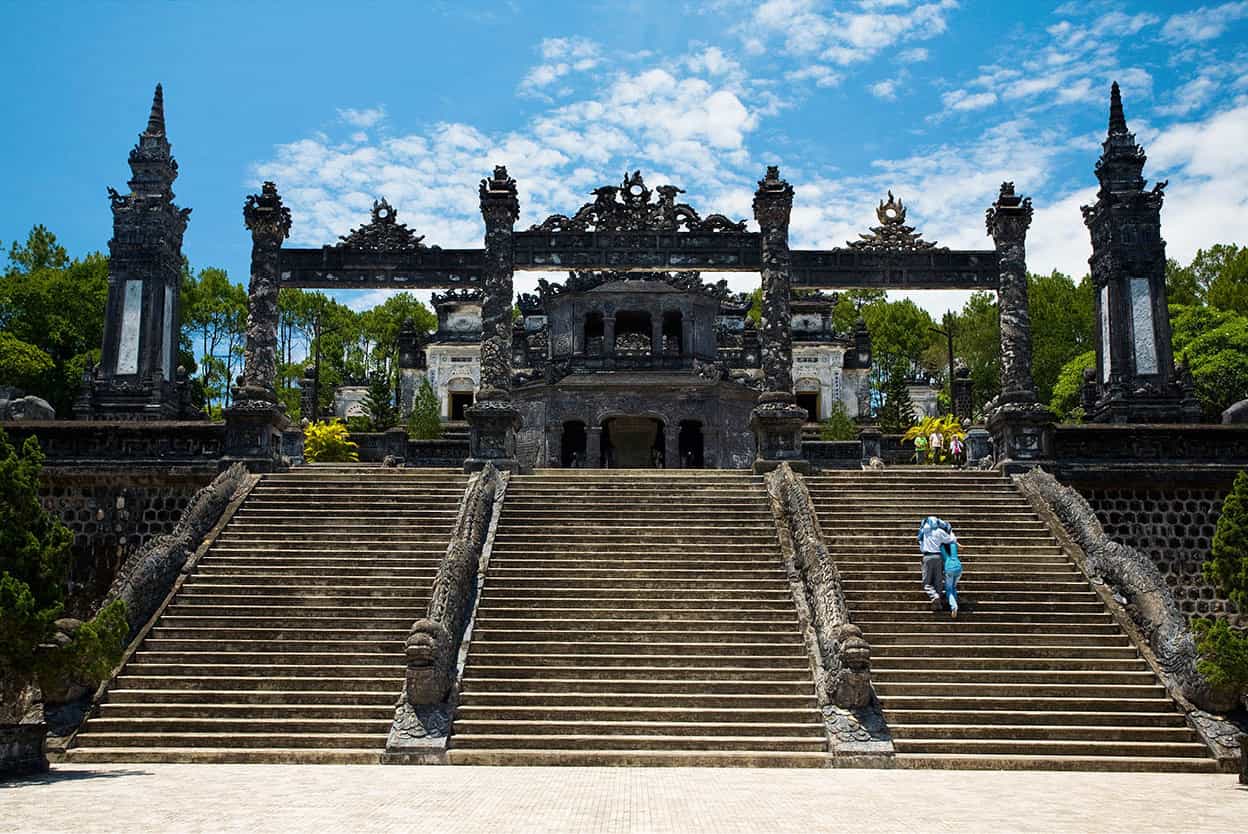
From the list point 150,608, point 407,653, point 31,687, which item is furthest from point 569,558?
point 31,687

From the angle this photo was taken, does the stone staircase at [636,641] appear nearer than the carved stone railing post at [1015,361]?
Yes

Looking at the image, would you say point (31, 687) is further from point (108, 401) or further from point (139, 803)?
point (108, 401)

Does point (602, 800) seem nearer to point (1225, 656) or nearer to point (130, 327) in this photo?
point (1225, 656)

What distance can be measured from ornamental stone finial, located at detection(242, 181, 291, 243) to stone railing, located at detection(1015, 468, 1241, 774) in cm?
Answer: 1529

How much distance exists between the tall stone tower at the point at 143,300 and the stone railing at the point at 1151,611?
→ 18.0 m

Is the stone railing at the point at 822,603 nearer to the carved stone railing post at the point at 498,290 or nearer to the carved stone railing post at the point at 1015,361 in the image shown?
the carved stone railing post at the point at 1015,361

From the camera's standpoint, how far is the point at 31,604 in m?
9.17

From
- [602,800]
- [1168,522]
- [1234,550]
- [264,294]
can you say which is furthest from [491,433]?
[1234,550]

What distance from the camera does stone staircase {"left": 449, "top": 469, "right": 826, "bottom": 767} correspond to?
10.6 metres

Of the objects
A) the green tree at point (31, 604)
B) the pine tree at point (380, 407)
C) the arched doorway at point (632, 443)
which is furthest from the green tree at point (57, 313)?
the green tree at point (31, 604)

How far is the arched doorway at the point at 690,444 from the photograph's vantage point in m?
32.0

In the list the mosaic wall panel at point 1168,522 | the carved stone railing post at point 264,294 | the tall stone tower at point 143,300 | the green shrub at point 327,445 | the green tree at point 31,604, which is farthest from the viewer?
the green shrub at point 327,445

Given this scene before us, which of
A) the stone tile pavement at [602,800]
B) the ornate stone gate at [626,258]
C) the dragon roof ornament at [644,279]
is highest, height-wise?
the dragon roof ornament at [644,279]

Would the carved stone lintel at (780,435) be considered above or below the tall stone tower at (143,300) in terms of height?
below
